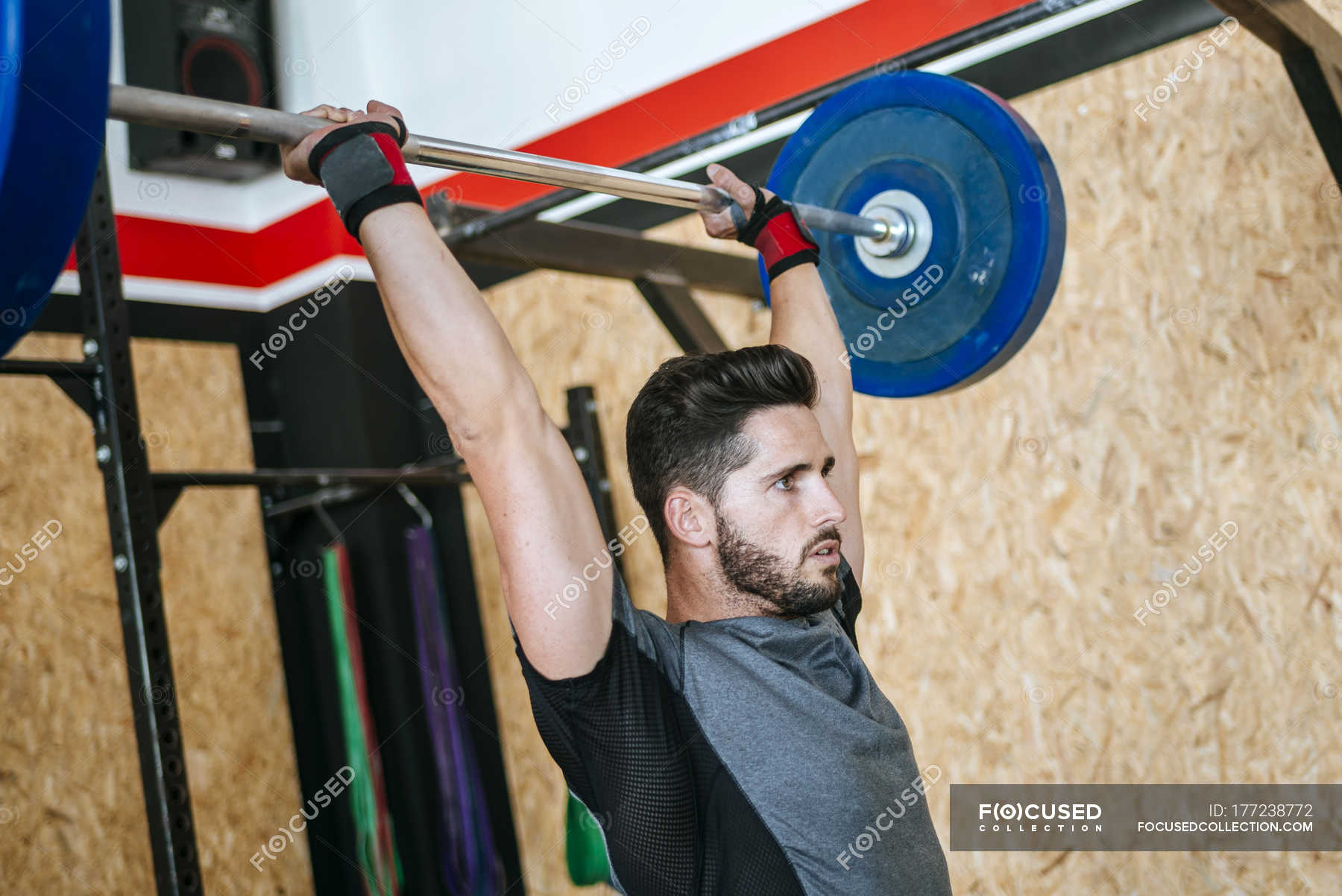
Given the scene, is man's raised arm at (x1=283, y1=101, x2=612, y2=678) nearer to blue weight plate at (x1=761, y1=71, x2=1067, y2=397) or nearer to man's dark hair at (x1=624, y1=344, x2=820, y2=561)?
man's dark hair at (x1=624, y1=344, x2=820, y2=561)

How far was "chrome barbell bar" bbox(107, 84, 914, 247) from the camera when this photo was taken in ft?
4.18

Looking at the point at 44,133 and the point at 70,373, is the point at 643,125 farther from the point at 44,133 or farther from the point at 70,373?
the point at 44,133

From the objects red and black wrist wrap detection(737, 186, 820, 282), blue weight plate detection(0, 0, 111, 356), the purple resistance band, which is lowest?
the purple resistance band

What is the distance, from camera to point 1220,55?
2.53 metres

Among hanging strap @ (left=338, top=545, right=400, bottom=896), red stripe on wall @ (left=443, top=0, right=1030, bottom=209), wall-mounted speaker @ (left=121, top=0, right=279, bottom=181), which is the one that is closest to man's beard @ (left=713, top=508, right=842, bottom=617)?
red stripe on wall @ (left=443, top=0, right=1030, bottom=209)

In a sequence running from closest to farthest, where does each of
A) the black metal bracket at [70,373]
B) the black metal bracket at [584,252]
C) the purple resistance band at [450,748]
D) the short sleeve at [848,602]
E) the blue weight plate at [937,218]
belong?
1. the short sleeve at [848,602]
2. the black metal bracket at [70,373]
3. the blue weight plate at [937,218]
4. the black metal bracket at [584,252]
5. the purple resistance band at [450,748]

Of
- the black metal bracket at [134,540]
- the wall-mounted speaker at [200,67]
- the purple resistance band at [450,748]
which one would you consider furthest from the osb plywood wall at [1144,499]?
the wall-mounted speaker at [200,67]

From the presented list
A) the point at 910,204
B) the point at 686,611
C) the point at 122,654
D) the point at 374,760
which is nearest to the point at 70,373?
the point at 686,611

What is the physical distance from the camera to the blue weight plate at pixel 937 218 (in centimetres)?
202

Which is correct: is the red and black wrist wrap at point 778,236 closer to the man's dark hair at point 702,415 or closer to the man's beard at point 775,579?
the man's dark hair at point 702,415

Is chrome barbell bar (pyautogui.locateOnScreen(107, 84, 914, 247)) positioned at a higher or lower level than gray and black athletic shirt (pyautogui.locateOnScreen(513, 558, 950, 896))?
higher

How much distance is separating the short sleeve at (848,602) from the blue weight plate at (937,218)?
1.54 feet

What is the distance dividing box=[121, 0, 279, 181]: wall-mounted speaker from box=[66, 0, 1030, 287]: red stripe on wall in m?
0.22

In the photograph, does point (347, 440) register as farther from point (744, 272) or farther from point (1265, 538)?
point (1265, 538)
